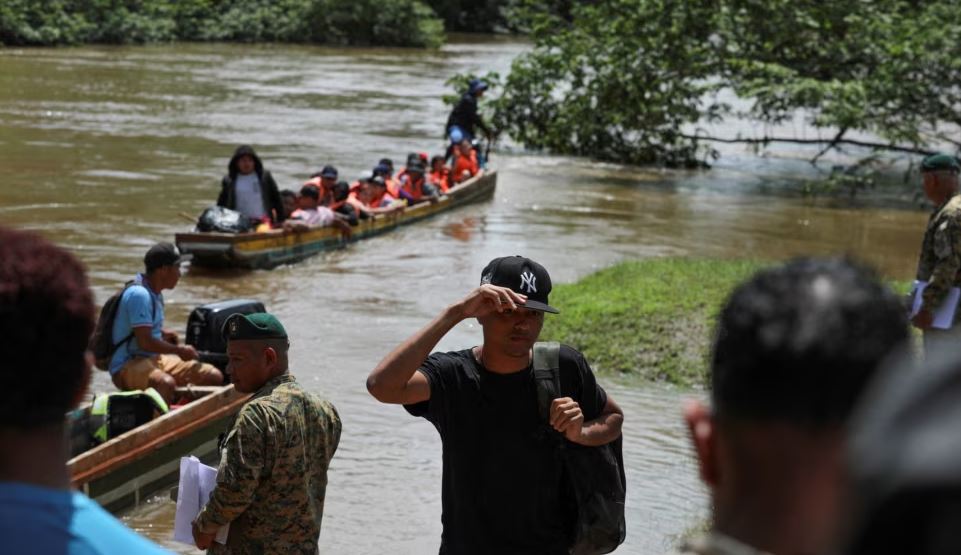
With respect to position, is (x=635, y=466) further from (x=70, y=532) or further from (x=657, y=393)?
(x=70, y=532)

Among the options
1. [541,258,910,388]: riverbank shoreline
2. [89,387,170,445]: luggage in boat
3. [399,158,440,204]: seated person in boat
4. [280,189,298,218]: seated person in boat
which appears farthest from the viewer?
[399,158,440,204]: seated person in boat

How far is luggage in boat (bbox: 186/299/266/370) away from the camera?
10289 millimetres

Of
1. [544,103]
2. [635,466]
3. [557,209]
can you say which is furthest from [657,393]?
[544,103]

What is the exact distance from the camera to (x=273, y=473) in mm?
5059

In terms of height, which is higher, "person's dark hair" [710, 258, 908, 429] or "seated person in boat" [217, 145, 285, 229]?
"person's dark hair" [710, 258, 908, 429]

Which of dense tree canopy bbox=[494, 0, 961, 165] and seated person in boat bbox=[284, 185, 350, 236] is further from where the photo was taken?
dense tree canopy bbox=[494, 0, 961, 165]

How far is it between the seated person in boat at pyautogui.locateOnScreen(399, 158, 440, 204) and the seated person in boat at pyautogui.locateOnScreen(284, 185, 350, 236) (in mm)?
2930

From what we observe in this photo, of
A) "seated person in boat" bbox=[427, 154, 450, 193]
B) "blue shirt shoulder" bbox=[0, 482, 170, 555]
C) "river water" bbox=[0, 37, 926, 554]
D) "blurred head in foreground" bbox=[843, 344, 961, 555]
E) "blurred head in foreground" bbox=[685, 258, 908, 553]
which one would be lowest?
"river water" bbox=[0, 37, 926, 554]

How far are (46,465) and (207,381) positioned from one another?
26.6ft

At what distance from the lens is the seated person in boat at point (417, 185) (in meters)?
21.8

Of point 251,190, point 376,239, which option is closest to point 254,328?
point 251,190

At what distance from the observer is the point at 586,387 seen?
4750 millimetres

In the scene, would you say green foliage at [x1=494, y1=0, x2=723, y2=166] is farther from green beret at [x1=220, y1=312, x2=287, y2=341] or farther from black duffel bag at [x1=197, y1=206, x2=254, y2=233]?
green beret at [x1=220, y1=312, x2=287, y2=341]

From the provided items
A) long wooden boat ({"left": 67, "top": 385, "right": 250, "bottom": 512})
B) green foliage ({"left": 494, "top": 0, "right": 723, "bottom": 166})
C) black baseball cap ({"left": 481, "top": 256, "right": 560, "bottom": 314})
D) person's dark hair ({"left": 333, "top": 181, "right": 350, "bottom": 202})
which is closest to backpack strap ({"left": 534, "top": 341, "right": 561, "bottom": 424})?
black baseball cap ({"left": 481, "top": 256, "right": 560, "bottom": 314})
